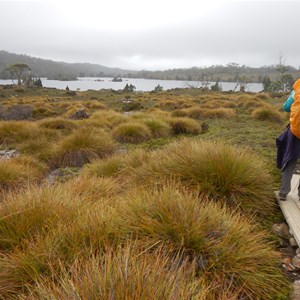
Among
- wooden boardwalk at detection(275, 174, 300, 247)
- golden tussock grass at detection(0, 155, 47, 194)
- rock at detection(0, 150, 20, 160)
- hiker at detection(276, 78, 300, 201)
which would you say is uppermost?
hiker at detection(276, 78, 300, 201)

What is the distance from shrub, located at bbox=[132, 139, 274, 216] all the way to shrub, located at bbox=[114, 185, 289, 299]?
725mm

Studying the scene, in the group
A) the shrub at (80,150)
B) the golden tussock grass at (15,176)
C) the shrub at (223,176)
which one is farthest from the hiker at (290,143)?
the shrub at (80,150)

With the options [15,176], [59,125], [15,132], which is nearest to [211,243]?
[15,176]

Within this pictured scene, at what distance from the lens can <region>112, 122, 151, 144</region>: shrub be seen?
9.13 meters

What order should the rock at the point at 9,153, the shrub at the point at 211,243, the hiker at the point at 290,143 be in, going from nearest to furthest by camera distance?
the shrub at the point at 211,243 < the hiker at the point at 290,143 < the rock at the point at 9,153

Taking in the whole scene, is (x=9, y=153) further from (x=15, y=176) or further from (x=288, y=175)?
(x=288, y=175)

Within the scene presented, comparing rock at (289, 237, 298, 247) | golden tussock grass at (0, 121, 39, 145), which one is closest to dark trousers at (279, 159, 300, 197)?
rock at (289, 237, 298, 247)

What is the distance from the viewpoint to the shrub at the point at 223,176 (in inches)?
134

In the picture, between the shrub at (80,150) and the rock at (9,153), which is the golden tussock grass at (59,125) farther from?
the shrub at (80,150)

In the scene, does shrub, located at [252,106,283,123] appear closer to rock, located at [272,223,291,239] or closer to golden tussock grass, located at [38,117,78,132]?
golden tussock grass, located at [38,117,78,132]

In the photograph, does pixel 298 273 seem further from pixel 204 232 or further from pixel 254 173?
pixel 254 173

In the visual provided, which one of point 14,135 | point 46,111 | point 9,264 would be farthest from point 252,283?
point 46,111

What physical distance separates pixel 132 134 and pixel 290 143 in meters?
6.40

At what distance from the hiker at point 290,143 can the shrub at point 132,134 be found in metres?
5.97
